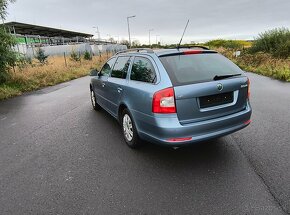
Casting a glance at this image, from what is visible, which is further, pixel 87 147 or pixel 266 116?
pixel 266 116

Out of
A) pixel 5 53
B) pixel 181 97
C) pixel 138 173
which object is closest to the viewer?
pixel 181 97

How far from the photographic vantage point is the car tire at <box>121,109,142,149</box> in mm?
4320

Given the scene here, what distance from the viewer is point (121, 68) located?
5117mm

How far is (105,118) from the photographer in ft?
21.9

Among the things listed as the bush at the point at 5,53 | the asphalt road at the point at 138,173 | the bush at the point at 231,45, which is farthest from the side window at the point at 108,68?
the bush at the point at 231,45

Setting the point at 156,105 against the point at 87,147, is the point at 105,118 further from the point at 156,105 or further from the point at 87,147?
the point at 156,105

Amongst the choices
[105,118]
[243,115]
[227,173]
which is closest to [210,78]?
[243,115]

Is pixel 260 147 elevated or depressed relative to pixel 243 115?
depressed

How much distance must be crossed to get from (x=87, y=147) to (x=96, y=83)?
2292mm

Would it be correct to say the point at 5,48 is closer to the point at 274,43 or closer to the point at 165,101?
the point at 165,101

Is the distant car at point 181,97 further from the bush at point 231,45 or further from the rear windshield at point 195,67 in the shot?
the bush at point 231,45

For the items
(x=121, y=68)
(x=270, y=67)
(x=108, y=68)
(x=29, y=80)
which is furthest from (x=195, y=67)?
(x=270, y=67)

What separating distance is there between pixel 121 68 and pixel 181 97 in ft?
6.58

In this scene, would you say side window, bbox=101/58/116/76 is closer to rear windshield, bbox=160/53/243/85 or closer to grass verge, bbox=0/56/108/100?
rear windshield, bbox=160/53/243/85
